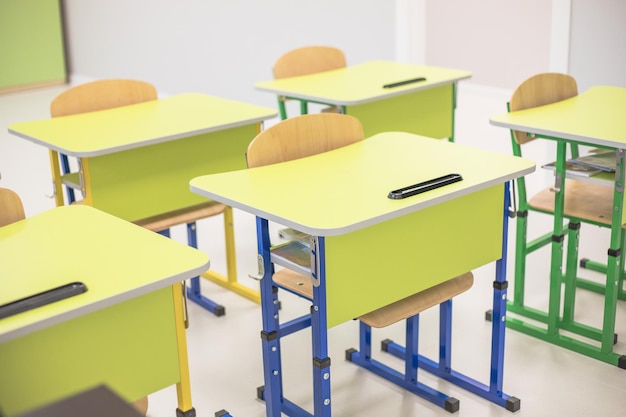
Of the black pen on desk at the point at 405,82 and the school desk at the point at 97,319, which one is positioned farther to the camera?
the black pen on desk at the point at 405,82

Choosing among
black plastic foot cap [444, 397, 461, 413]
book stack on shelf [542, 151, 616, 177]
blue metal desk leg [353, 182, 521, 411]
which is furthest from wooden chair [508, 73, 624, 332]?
black plastic foot cap [444, 397, 461, 413]

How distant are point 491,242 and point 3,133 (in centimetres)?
504

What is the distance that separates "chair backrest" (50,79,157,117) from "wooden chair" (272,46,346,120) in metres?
0.65

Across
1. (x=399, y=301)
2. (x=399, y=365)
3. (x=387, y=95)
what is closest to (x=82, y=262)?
(x=399, y=301)

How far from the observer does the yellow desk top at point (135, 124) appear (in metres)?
2.86

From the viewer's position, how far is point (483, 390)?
2650 mm

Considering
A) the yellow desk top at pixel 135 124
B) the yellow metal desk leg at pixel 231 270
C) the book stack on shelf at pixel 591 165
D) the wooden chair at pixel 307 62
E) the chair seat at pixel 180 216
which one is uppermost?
the wooden chair at pixel 307 62

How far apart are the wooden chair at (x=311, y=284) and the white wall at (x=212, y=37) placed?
2.85 m

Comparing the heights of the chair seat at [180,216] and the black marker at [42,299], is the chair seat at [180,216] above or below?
below

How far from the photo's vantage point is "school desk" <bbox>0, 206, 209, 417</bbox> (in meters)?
1.57

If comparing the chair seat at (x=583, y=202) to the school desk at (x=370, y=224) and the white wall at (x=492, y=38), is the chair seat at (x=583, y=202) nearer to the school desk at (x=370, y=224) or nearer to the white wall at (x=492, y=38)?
the school desk at (x=370, y=224)

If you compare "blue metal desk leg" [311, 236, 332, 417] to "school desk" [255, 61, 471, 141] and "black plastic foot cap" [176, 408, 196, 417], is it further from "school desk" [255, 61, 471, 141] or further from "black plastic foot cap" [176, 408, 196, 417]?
"school desk" [255, 61, 471, 141]

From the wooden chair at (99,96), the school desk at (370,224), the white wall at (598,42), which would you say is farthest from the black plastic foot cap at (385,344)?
the white wall at (598,42)

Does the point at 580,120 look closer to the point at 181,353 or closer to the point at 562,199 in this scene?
the point at 562,199
